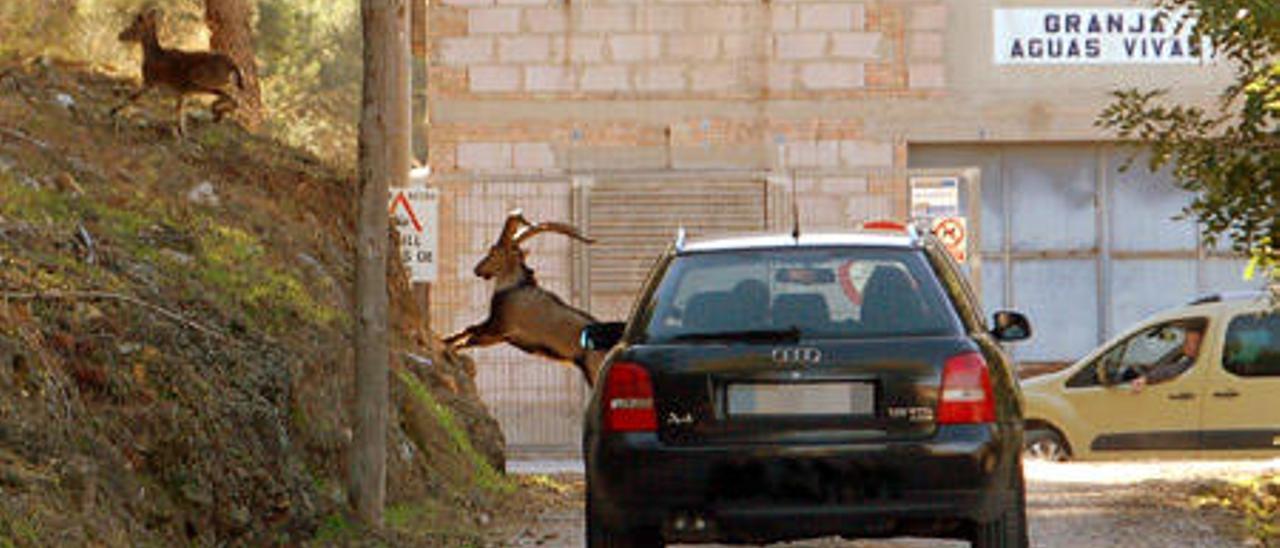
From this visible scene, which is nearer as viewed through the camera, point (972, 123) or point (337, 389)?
point (337, 389)

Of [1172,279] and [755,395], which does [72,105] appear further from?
[1172,279]

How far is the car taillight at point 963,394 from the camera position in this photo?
11.2 meters

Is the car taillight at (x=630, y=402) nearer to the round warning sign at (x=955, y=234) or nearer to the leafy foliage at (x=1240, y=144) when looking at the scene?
the leafy foliage at (x=1240, y=144)

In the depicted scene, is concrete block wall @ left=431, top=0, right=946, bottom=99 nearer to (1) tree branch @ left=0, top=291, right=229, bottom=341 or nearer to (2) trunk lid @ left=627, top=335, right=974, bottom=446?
(1) tree branch @ left=0, top=291, right=229, bottom=341

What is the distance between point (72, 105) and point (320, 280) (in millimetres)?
2242

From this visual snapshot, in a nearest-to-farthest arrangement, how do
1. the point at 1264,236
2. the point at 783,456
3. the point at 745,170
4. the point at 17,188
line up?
the point at 783,456 < the point at 17,188 < the point at 1264,236 < the point at 745,170

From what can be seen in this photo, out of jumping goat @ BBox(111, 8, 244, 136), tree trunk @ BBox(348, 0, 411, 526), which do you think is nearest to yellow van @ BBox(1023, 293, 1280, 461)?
jumping goat @ BBox(111, 8, 244, 136)

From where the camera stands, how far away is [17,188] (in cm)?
1401

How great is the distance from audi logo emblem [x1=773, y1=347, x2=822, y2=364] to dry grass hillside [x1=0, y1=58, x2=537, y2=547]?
234 centimetres

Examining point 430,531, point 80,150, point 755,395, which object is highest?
point 80,150

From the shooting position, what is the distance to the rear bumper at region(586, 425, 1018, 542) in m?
11.1

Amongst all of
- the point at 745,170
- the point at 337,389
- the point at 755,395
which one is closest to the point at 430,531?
the point at 337,389

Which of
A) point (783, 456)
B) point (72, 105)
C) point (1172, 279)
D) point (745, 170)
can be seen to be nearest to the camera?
point (783, 456)

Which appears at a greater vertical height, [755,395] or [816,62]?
[816,62]
